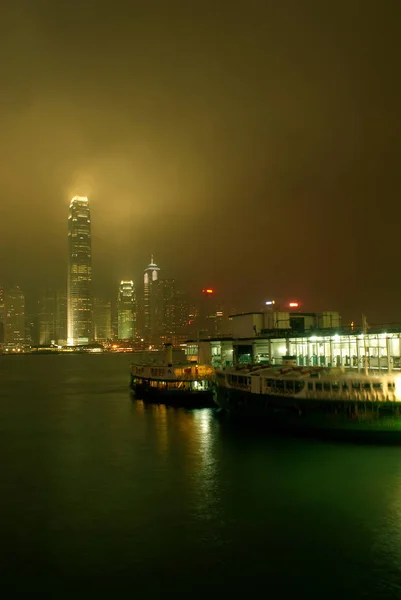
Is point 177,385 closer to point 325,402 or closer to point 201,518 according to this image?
point 325,402

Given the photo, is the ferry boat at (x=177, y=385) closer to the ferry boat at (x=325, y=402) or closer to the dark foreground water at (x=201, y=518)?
the ferry boat at (x=325, y=402)

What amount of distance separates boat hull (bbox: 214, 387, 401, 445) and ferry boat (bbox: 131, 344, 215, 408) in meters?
6.87

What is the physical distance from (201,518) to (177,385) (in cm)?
2041

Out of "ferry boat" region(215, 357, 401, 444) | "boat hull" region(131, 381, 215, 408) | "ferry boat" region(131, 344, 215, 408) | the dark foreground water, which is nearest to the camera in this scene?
the dark foreground water

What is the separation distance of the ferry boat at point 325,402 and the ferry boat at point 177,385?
5707 millimetres

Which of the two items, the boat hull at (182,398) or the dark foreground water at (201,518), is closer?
the dark foreground water at (201,518)

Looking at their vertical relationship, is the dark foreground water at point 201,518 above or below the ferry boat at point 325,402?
below

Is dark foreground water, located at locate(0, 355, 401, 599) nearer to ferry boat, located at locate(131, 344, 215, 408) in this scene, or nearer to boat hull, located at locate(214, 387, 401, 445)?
boat hull, located at locate(214, 387, 401, 445)

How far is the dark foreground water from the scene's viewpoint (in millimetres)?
9453

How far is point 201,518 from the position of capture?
1239cm

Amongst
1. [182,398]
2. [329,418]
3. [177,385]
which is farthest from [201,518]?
[177,385]

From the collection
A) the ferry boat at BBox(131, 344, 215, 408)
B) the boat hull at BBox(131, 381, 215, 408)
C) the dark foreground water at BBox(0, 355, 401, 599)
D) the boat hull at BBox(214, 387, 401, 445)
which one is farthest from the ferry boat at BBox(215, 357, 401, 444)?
the ferry boat at BBox(131, 344, 215, 408)

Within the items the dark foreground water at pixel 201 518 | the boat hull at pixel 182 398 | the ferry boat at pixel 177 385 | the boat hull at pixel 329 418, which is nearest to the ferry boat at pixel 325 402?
the boat hull at pixel 329 418

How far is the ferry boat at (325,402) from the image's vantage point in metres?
19.8
